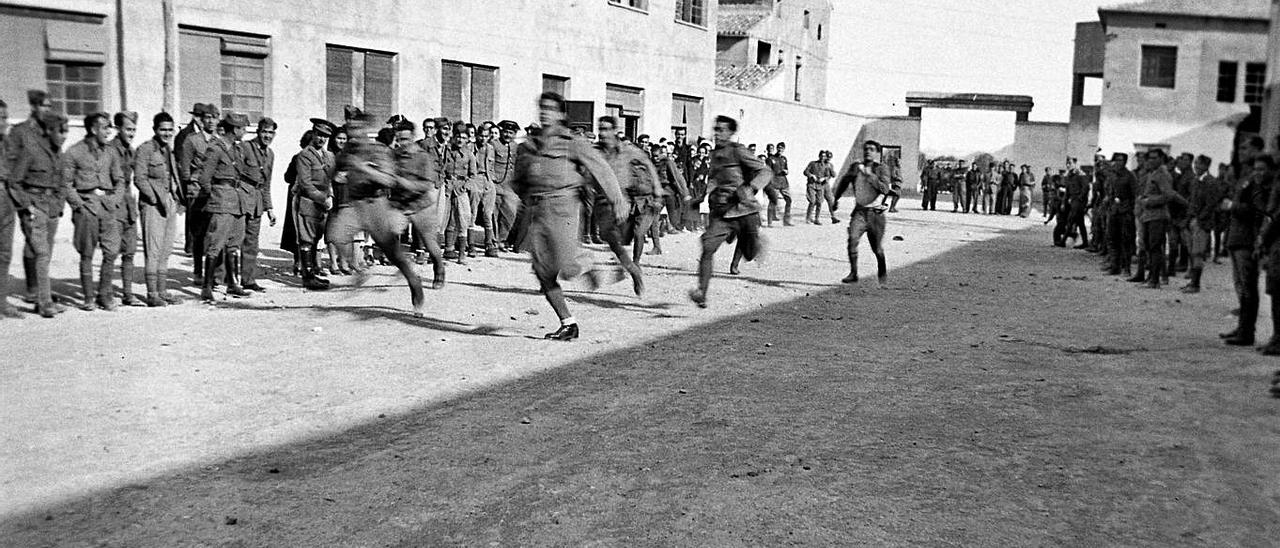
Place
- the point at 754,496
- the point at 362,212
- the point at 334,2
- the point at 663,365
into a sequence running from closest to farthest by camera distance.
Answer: the point at 754,496, the point at 663,365, the point at 362,212, the point at 334,2

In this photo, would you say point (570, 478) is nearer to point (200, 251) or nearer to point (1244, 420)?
point (1244, 420)

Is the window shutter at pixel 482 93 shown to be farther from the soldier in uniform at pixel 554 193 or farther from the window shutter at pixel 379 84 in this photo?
the soldier in uniform at pixel 554 193

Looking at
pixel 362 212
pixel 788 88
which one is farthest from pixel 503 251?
pixel 788 88

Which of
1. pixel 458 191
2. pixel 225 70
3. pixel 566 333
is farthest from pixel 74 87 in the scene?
pixel 566 333

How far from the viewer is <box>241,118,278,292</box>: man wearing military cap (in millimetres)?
10953

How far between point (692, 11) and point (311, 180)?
2204 centimetres

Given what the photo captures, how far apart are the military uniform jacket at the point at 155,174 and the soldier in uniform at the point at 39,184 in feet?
2.33

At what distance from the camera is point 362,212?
32.1ft

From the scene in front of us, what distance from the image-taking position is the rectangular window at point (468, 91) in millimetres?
21906

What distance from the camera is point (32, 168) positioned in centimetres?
937

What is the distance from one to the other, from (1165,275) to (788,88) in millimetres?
41806

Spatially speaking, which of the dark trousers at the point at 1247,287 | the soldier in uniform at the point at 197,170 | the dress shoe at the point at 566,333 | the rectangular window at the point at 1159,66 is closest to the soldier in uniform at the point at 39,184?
the soldier in uniform at the point at 197,170

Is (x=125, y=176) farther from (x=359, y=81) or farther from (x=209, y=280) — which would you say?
(x=359, y=81)

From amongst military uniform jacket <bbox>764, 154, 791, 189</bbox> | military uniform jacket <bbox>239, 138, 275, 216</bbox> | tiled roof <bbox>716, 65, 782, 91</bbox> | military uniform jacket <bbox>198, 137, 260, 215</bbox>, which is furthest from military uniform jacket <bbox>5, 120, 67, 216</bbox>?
tiled roof <bbox>716, 65, 782, 91</bbox>
